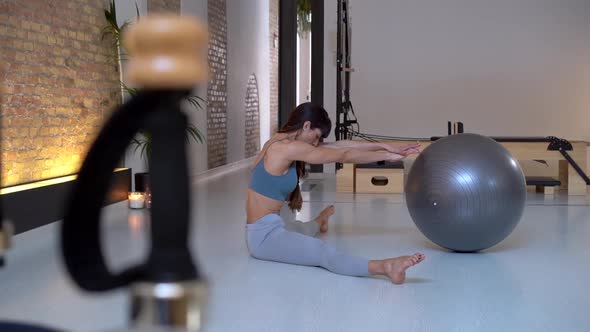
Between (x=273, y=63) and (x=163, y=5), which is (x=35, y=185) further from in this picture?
(x=273, y=63)

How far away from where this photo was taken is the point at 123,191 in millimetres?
6238

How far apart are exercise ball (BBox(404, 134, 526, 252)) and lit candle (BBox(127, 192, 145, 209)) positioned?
2.53m

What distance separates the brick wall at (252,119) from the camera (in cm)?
1116

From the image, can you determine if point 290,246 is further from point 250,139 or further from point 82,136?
point 250,139

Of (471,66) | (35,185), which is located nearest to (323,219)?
(35,185)

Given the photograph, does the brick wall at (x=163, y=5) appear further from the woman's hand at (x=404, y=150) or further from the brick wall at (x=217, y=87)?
the woman's hand at (x=404, y=150)

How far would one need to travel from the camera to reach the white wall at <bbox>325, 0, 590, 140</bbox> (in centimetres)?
964

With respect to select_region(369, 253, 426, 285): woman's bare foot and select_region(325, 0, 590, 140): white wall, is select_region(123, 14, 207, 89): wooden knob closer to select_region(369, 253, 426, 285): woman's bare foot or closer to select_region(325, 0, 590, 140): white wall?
select_region(369, 253, 426, 285): woman's bare foot

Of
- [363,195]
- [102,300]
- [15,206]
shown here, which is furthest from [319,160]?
[363,195]

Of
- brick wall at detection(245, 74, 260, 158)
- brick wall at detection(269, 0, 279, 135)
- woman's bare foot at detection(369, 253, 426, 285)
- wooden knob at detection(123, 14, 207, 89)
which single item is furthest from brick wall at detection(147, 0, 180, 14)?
wooden knob at detection(123, 14, 207, 89)

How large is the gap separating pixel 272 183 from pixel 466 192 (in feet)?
3.30

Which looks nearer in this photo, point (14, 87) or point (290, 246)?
point (290, 246)

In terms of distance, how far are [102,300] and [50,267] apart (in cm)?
78

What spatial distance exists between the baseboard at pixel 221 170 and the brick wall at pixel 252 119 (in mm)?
279
